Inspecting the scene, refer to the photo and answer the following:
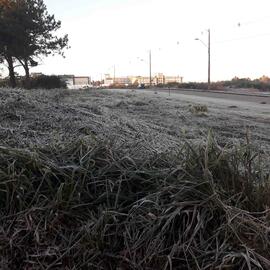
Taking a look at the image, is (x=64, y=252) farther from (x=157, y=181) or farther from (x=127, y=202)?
(x=157, y=181)

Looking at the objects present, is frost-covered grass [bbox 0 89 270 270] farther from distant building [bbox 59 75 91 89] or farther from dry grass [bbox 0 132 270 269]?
distant building [bbox 59 75 91 89]

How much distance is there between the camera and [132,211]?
3.49 meters

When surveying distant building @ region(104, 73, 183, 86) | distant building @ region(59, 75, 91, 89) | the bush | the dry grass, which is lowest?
distant building @ region(104, 73, 183, 86)

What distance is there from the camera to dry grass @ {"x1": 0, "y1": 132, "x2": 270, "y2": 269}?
321cm

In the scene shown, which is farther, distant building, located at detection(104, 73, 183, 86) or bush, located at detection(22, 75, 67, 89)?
distant building, located at detection(104, 73, 183, 86)

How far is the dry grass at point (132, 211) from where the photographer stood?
321 centimetres

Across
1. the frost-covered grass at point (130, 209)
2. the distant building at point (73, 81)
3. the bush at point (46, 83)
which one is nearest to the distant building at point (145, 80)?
the distant building at point (73, 81)

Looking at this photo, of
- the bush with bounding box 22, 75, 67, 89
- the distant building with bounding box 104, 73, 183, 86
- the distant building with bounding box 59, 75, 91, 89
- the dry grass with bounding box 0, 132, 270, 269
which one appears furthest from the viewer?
the distant building with bounding box 104, 73, 183, 86

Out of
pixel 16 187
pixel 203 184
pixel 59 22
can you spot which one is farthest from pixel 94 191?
pixel 59 22

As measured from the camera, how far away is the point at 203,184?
350 cm

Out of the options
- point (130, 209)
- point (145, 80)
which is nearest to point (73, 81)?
point (145, 80)

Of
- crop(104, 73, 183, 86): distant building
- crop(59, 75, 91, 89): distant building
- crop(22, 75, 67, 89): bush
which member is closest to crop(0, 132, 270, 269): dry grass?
crop(22, 75, 67, 89): bush

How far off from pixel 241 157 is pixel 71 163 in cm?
142

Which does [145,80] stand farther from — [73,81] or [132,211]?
[132,211]
